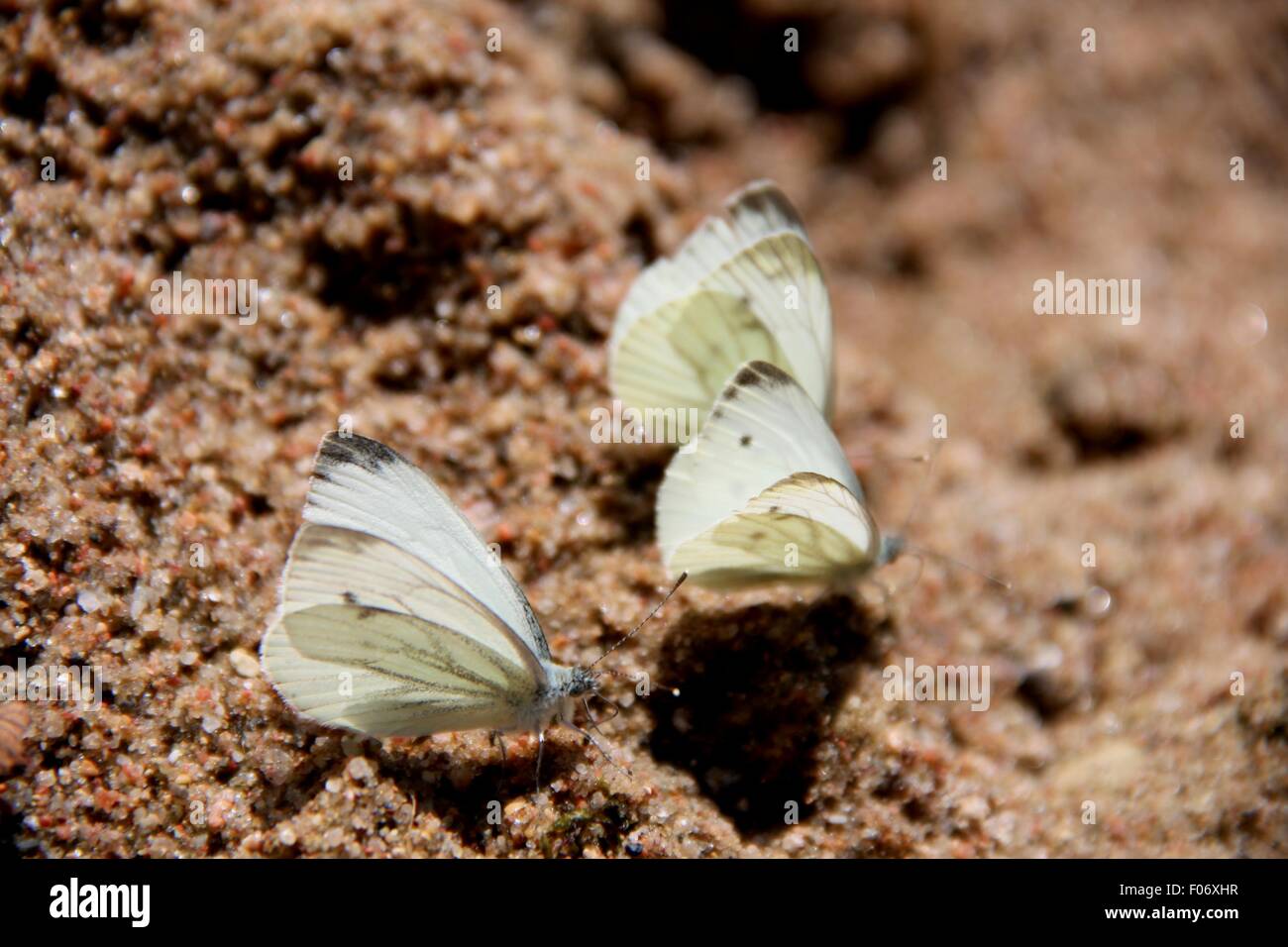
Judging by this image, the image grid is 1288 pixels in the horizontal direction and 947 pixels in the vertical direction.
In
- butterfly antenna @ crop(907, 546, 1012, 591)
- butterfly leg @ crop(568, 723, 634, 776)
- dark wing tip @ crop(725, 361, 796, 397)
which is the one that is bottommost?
butterfly leg @ crop(568, 723, 634, 776)

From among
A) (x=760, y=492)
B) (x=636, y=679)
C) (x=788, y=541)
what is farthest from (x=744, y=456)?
(x=636, y=679)

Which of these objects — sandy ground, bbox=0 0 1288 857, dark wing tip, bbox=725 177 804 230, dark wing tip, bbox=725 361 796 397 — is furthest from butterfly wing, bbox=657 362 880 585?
dark wing tip, bbox=725 177 804 230

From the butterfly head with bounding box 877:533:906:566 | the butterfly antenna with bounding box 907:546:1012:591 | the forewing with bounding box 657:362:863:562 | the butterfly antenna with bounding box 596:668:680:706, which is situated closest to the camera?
the forewing with bounding box 657:362:863:562

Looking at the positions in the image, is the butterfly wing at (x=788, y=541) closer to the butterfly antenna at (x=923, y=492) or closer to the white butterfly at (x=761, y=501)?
the white butterfly at (x=761, y=501)

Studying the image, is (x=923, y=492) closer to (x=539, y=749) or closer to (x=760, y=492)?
(x=760, y=492)

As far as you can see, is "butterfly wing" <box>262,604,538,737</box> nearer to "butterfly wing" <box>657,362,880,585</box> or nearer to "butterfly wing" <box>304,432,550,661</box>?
"butterfly wing" <box>304,432,550,661</box>

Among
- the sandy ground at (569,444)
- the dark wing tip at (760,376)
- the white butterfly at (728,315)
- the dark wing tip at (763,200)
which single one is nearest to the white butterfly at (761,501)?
the dark wing tip at (760,376)
